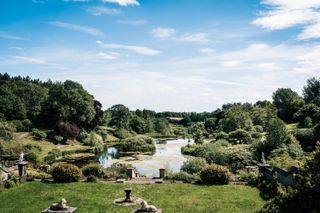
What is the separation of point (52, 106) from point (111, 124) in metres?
24.0

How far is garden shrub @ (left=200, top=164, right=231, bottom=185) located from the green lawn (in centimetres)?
85

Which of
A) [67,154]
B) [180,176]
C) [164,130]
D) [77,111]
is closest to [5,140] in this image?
[67,154]

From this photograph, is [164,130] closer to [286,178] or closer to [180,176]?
[180,176]

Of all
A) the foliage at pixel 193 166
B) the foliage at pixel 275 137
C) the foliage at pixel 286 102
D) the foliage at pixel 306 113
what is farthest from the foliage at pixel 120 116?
the foliage at pixel 193 166

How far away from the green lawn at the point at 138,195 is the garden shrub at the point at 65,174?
0.84m

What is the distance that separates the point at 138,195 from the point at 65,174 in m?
5.73

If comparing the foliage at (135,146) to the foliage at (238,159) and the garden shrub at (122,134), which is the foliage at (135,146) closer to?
the garden shrub at (122,134)

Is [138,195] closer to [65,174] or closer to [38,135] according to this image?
[65,174]

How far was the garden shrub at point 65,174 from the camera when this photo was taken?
70.4 feet

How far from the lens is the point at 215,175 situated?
2102 centimetres

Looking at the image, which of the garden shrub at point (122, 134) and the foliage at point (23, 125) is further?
the garden shrub at point (122, 134)

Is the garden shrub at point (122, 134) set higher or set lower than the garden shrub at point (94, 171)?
higher

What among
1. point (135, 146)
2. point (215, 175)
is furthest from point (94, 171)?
point (135, 146)

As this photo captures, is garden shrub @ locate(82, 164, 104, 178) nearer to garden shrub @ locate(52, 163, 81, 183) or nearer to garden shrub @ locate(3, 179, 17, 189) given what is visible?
garden shrub @ locate(52, 163, 81, 183)
